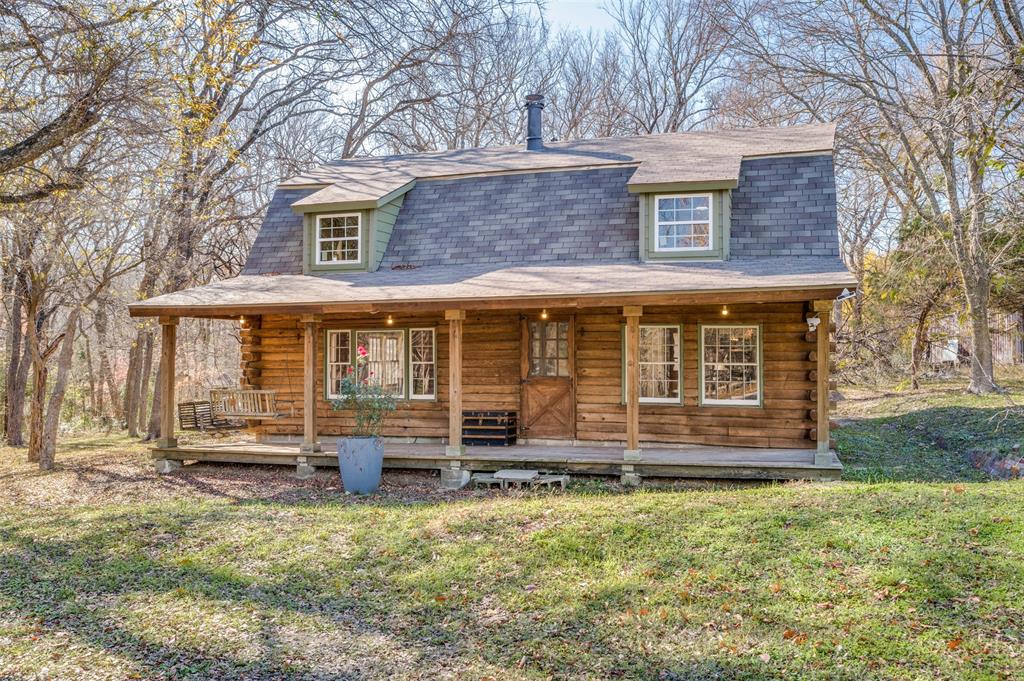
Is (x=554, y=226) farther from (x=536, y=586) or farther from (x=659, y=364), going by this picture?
(x=536, y=586)

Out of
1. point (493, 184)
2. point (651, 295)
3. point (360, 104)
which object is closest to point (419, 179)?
point (493, 184)

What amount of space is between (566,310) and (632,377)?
246 cm

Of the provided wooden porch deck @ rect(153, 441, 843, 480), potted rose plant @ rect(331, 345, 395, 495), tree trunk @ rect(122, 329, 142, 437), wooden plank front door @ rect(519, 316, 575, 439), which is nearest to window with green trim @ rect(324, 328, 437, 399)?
wooden porch deck @ rect(153, 441, 843, 480)

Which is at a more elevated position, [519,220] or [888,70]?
[888,70]

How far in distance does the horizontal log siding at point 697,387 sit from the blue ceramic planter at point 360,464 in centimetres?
345

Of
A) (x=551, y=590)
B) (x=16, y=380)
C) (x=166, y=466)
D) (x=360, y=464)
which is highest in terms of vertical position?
(x=16, y=380)

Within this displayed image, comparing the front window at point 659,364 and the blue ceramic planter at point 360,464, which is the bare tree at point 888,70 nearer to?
the front window at point 659,364

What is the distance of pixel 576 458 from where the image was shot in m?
11.2

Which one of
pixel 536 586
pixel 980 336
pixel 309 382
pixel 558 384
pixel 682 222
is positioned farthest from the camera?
pixel 980 336

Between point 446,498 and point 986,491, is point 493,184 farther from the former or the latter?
point 986,491

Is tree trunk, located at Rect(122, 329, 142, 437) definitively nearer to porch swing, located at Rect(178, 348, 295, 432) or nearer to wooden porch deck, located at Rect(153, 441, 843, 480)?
porch swing, located at Rect(178, 348, 295, 432)

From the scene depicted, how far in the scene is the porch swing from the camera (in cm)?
1291

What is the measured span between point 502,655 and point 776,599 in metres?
2.27

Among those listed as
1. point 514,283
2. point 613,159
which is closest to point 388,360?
point 514,283
